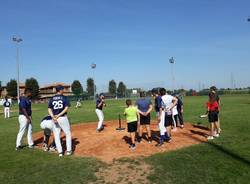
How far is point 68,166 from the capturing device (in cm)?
912

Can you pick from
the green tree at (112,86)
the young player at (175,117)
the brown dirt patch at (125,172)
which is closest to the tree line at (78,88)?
the green tree at (112,86)

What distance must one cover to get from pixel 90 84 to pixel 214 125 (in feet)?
377

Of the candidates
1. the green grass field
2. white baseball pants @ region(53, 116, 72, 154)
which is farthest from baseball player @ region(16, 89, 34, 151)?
white baseball pants @ region(53, 116, 72, 154)

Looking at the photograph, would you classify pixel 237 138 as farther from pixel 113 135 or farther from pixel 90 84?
pixel 90 84

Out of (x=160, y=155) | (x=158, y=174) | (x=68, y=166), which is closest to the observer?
(x=158, y=174)

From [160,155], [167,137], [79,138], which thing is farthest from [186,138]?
[79,138]

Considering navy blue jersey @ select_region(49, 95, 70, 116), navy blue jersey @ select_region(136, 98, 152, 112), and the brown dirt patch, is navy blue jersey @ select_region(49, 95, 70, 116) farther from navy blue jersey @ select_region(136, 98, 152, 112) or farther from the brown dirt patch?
navy blue jersey @ select_region(136, 98, 152, 112)

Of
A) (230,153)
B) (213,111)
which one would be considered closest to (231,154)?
(230,153)

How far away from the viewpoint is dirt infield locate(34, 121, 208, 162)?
10.5m

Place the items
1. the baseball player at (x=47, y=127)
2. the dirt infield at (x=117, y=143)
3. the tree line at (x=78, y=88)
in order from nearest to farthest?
the dirt infield at (x=117, y=143), the baseball player at (x=47, y=127), the tree line at (x=78, y=88)

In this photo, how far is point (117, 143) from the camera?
11.9m

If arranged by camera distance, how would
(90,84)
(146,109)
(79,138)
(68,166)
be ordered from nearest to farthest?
(68,166)
(146,109)
(79,138)
(90,84)

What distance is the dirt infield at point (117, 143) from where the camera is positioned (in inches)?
412

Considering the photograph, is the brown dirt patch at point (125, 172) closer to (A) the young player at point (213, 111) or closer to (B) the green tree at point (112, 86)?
(A) the young player at point (213, 111)
